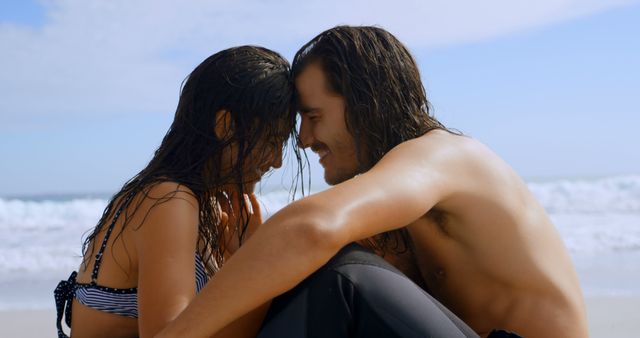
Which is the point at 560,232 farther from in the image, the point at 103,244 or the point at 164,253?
the point at 164,253

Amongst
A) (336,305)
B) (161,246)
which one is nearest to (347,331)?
(336,305)

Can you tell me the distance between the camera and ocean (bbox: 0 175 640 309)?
24.0 ft

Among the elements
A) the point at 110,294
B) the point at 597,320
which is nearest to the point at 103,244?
the point at 110,294

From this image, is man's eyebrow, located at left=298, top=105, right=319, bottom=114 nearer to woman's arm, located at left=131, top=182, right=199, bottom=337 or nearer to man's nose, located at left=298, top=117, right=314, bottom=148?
man's nose, located at left=298, top=117, right=314, bottom=148

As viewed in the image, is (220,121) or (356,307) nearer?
(356,307)

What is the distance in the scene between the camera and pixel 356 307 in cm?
207

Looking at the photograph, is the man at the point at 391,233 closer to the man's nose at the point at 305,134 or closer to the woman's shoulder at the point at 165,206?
the man's nose at the point at 305,134

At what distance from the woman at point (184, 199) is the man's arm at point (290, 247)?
16.6 inches

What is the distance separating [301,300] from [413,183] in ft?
1.44

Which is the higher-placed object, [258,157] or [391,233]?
[258,157]

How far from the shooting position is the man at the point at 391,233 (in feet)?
6.52

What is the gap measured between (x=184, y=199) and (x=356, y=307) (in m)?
0.75

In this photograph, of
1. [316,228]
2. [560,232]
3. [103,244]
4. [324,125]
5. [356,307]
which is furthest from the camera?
[560,232]

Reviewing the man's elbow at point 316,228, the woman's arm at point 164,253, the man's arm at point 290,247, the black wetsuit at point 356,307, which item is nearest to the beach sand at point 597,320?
the woman's arm at point 164,253
